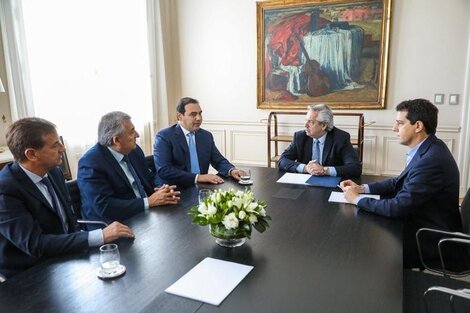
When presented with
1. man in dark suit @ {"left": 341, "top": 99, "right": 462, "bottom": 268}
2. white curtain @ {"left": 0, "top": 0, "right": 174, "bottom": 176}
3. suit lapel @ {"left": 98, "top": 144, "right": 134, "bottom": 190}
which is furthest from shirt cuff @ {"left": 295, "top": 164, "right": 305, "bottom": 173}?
white curtain @ {"left": 0, "top": 0, "right": 174, "bottom": 176}

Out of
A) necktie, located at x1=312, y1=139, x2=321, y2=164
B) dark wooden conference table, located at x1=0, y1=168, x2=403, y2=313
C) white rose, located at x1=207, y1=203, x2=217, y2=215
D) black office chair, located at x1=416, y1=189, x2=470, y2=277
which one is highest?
white rose, located at x1=207, y1=203, x2=217, y2=215

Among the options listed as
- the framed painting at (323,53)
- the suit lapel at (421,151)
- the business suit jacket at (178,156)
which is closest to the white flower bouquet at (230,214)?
the suit lapel at (421,151)

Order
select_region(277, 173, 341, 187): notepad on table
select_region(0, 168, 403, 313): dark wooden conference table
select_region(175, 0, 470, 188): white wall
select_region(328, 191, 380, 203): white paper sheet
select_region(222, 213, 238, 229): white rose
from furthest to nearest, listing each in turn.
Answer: select_region(175, 0, 470, 188): white wall
select_region(277, 173, 341, 187): notepad on table
select_region(328, 191, 380, 203): white paper sheet
select_region(222, 213, 238, 229): white rose
select_region(0, 168, 403, 313): dark wooden conference table

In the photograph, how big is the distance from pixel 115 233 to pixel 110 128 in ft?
2.54

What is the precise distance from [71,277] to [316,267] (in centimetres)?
84

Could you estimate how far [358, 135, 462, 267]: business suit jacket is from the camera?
5.89ft

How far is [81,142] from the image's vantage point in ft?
12.9

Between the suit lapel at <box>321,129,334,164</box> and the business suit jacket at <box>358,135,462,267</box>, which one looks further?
the suit lapel at <box>321,129,334,164</box>

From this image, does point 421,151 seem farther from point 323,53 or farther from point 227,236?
point 323,53

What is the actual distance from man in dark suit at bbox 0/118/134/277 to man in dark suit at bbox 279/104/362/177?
1.60 meters

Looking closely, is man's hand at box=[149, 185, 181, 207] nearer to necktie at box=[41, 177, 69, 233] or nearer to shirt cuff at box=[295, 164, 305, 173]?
necktie at box=[41, 177, 69, 233]

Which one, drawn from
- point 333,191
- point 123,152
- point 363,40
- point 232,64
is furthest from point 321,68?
point 123,152

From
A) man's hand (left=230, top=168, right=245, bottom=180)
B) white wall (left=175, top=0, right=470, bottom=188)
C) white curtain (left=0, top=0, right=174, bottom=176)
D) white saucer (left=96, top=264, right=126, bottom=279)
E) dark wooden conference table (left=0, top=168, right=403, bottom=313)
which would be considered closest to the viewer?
dark wooden conference table (left=0, top=168, right=403, bottom=313)

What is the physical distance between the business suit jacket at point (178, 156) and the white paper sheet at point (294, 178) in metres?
0.43
